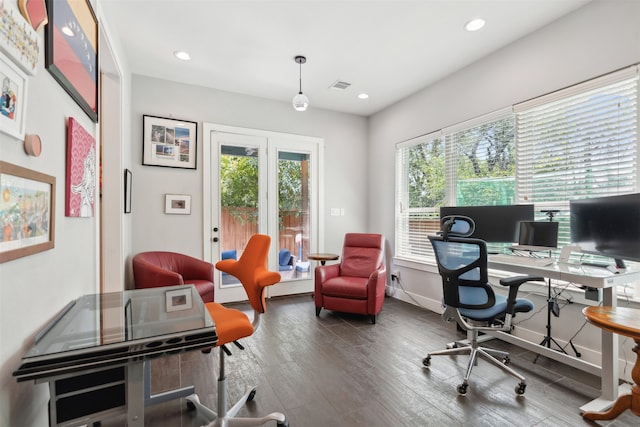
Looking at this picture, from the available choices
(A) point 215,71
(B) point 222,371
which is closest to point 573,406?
(B) point 222,371

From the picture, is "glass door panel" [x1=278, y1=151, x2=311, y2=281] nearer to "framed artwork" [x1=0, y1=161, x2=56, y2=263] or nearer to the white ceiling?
the white ceiling

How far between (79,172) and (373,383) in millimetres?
2319

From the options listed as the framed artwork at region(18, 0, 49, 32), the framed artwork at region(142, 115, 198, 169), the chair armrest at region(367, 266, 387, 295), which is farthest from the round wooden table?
the framed artwork at region(142, 115, 198, 169)

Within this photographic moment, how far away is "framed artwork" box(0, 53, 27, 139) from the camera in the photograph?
84 cm

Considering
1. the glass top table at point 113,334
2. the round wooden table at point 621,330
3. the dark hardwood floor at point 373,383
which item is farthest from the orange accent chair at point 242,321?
the round wooden table at point 621,330

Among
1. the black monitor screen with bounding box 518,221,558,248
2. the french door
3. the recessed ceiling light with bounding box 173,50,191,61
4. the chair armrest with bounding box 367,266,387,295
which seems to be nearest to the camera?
the black monitor screen with bounding box 518,221,558,248

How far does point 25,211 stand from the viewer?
0.98m

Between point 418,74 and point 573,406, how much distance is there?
11.5 ft

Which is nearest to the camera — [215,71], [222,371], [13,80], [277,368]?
[13,80]

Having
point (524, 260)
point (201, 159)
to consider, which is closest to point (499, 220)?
point (524, 260)

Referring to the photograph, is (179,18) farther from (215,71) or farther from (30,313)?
(30,313)

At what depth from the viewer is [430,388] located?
2.12 metres

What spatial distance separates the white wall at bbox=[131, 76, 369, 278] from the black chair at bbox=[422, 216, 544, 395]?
9.12 ft

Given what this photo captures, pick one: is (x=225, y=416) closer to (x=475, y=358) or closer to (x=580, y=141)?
(x=475, y=358)
